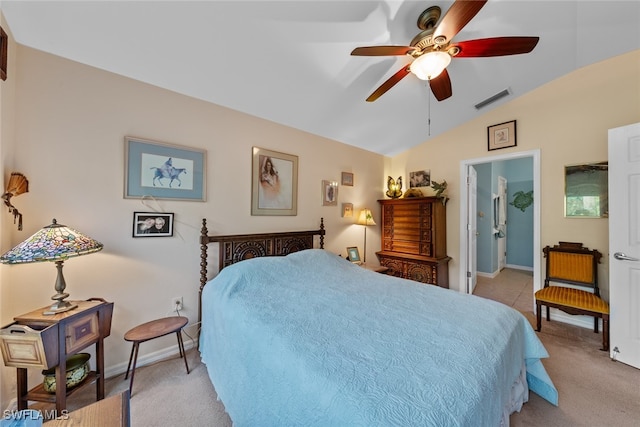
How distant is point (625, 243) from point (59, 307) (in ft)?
14.5

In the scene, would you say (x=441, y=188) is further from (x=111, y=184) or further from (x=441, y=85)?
(x=111, y=184)

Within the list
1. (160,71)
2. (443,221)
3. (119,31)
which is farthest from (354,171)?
(119,31)

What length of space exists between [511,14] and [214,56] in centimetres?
238

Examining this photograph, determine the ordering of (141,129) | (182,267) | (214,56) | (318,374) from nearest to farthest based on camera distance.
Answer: (318,374) < (214,56) < (141,129) < (182,267)

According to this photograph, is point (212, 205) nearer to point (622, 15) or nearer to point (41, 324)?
point (41, 324)

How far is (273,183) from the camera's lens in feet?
9.05

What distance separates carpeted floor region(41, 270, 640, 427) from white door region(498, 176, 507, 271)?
135 inches

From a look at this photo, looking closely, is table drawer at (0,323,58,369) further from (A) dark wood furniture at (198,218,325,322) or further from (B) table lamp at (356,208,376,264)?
(B) table lamp at (356,208,376,264)

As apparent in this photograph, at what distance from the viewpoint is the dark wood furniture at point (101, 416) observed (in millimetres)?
788

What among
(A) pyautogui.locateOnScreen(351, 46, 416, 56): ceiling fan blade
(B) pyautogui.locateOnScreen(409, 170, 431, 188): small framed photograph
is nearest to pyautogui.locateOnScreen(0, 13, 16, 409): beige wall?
(A) pyautogui.locateOnScreen(351, 46, 416, 56): ceiling fan blade

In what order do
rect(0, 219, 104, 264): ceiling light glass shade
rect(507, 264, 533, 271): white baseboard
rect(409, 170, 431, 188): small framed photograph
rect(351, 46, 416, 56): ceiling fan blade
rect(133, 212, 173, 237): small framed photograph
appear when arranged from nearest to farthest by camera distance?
rect(0, 219, 104, 264): ceiling light glass shade → rect(351, 46, 416, 56): ceiling fan blade → rect(133, 212, 173, 237): small framed photograph → rect(409, 170, 431, 188): small framed photograph → rect(507, 264, 533, 271): white baseboard

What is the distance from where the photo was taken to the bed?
0.84 meters

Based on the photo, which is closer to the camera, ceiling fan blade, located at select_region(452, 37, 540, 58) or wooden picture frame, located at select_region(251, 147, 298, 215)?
ceiling fan blade, located at select_region(452, 37, 540, 58)

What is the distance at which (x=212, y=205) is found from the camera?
7.72 feet
